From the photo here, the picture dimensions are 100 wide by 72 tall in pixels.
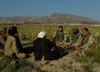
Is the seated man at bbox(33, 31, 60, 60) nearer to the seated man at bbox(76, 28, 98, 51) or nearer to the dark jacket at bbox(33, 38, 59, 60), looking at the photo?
the dark jacket at bbox(33, 38, 59, 60)

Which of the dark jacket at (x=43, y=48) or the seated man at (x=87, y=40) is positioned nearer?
the dark jacket at (x=43, y=48)

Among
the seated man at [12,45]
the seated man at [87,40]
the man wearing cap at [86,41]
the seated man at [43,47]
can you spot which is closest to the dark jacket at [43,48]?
the seated man at [43,47]

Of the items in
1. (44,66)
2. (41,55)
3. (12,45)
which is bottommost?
(44,66)

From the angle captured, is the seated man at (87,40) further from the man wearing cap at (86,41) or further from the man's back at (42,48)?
the man's back at (42,48)

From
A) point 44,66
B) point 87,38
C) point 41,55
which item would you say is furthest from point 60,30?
point 44,66

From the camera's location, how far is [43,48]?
4250mm

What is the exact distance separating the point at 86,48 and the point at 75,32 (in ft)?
5.67

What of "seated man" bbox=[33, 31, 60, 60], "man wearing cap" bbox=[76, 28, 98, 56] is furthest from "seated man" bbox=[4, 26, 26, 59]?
"man wearing cap" bbox=[76, 28, 98, 56]

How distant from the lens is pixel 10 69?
3566 millimetres

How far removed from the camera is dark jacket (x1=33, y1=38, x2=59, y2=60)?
4.17 metres

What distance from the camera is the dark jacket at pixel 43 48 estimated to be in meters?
4.17

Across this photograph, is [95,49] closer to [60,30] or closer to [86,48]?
[86,48]

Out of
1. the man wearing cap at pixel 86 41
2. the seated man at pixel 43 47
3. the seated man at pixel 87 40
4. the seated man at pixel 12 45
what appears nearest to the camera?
the seated man at pixel 43 47

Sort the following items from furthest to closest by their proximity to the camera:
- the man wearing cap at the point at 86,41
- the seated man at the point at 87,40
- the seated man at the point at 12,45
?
the seated man at the point at 87,40
the man wearing cap at the point at 86,41
the seated man at the point at 12,45
